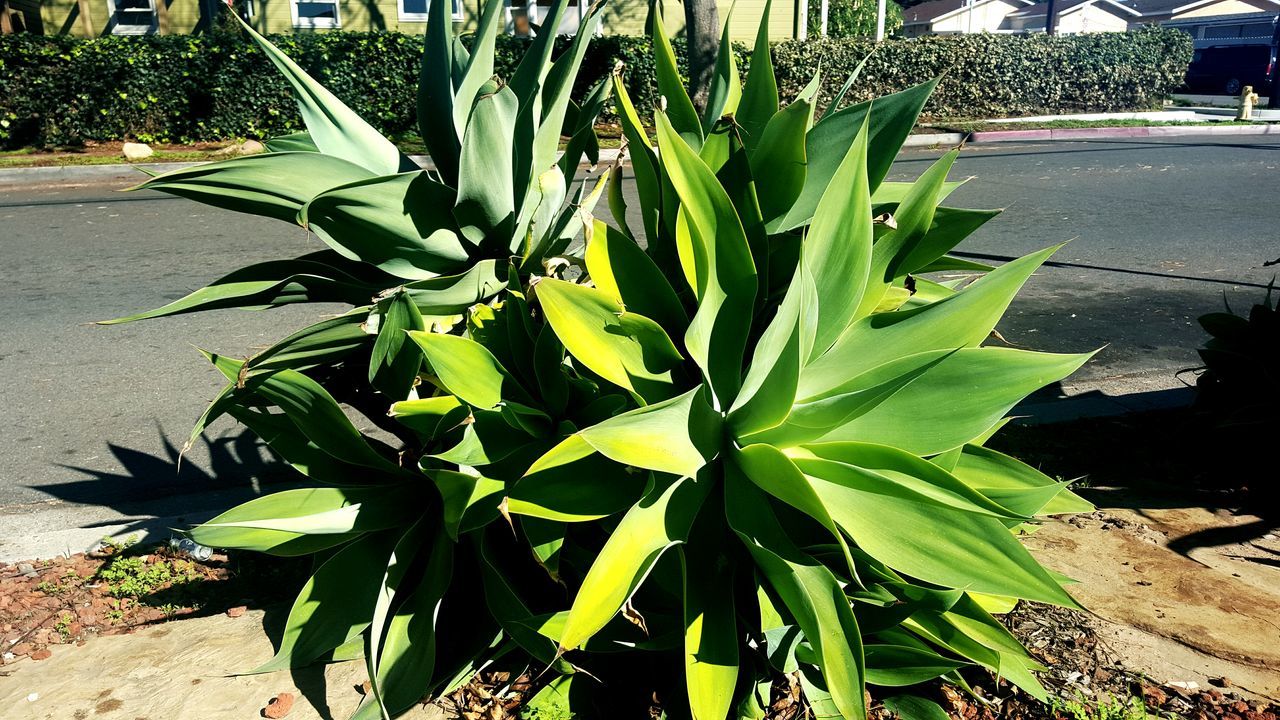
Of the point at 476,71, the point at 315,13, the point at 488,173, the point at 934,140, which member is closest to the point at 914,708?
the point at 488,173

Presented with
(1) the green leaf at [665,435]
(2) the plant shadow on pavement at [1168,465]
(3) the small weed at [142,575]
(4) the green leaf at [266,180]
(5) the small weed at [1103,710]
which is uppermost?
(4) the green leaf at [266,180]

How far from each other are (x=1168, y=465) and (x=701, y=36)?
3070 millimetres

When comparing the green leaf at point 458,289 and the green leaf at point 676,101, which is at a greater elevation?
the green leaf at point 676,101

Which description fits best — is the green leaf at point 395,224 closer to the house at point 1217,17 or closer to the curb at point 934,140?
the curb at point 934,140

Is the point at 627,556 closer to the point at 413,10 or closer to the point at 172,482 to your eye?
the point at 172,482

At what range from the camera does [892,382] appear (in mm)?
1656

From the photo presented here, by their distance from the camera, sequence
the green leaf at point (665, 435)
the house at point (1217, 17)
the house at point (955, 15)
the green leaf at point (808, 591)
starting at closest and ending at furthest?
the green leaf at point (665, 435) → the green leaf at point (808, 591) → the house at point (1217, 17) → the house at point (955, 15)

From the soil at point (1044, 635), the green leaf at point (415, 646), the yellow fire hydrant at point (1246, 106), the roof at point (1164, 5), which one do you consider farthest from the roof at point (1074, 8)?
the green leaf at point (415, 646)

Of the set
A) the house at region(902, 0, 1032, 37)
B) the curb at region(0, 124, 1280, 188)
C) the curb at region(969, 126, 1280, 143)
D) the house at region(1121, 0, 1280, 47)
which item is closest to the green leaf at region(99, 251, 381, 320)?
the curb at region(0, 124, 1280, 188)

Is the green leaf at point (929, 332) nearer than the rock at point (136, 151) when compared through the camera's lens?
Yes

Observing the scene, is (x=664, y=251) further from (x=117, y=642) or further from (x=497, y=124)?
(x=117, y=642)

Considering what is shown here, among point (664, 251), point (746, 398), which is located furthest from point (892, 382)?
point (664, 251)

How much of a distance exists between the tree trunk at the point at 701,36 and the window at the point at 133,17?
1876 cm

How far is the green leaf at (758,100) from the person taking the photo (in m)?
2.20
